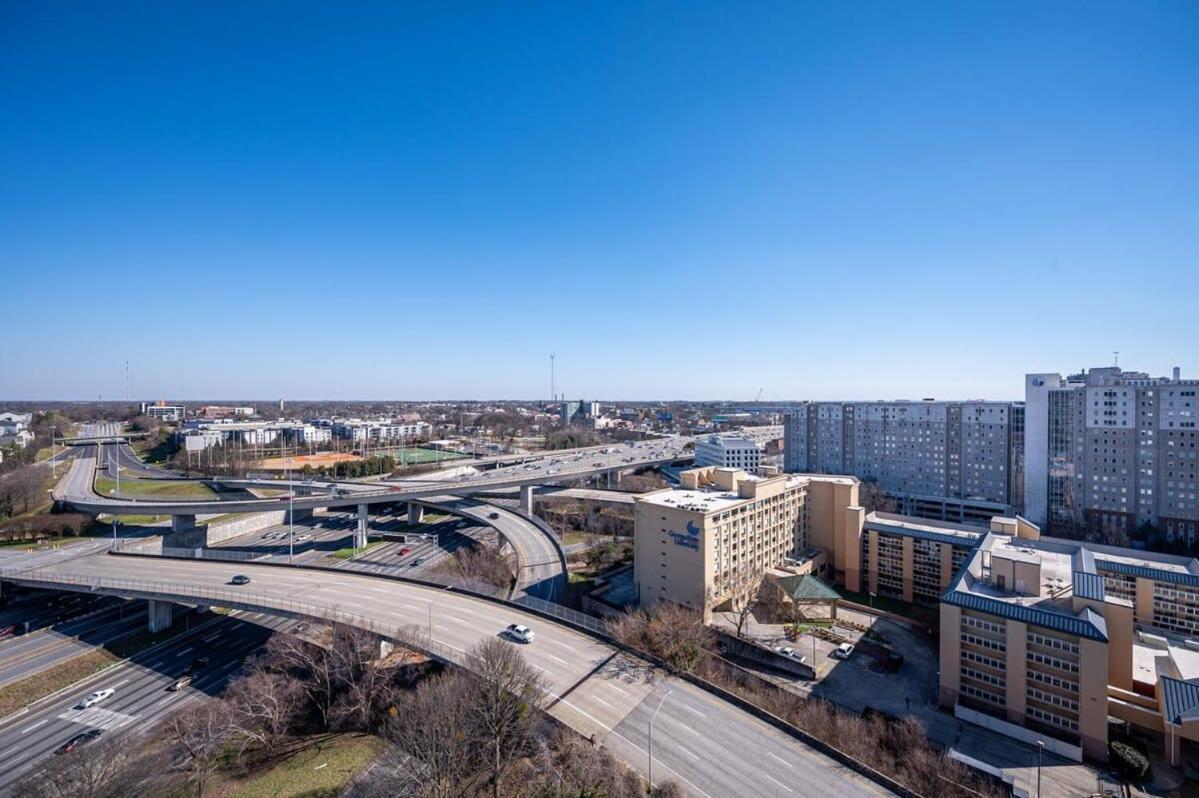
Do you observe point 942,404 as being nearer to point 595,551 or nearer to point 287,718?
point 595,551

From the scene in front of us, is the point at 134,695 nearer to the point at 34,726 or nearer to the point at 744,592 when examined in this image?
the point at 34,726

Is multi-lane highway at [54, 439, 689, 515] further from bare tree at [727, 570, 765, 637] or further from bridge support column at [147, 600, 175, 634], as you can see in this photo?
bare tree at [727, 570, 765, 637]

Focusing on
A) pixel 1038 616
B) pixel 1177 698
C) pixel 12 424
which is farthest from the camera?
pixel 12 424

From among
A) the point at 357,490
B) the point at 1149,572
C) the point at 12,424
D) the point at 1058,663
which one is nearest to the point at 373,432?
the point at 357,490

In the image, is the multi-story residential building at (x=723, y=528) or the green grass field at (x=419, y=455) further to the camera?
the green grass field at (x=419, y=455)

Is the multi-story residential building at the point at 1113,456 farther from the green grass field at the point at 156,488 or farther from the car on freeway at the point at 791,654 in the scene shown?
the green grass field at the point at 156,488

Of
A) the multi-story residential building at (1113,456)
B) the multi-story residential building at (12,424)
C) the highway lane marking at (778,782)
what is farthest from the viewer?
the multi-story residential building at (12,424)

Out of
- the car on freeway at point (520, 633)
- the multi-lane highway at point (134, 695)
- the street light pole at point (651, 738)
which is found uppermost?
the car on freeway at point (520, 633)

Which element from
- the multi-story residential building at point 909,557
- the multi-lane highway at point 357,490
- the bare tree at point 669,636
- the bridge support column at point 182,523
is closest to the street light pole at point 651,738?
the bare tree at point 669,636
